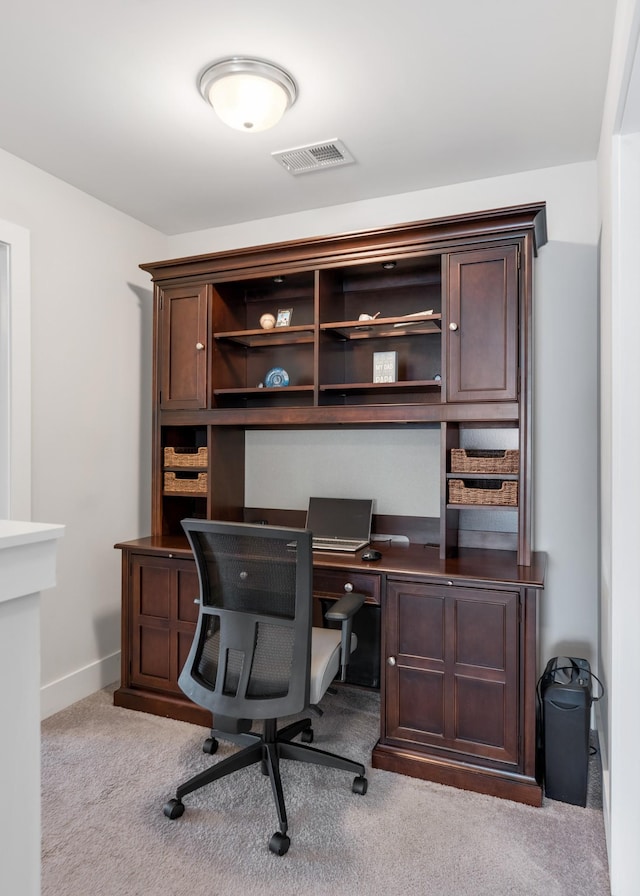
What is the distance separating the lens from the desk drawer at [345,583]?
8.01ft

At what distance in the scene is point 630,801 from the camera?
1.70 metres

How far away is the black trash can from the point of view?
2139 mm

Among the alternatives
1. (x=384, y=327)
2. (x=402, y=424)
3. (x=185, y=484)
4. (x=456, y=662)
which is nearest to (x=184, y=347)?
(x=185, y=484)

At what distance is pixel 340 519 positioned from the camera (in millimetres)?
3113

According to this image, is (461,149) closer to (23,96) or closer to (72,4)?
(72,4)

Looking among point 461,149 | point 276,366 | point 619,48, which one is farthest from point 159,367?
point 619,48

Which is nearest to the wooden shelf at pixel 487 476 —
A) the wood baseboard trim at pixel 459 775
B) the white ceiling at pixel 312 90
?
the wood baseboard trim at pixel 459 775

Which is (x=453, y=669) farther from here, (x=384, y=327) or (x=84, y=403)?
(x=84, y=403)

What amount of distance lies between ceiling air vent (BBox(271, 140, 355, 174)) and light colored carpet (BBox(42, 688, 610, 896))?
2.72m

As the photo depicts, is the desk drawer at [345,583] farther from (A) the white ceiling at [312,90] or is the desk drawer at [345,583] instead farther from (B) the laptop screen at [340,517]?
(A) the white ceiling at [312,90]

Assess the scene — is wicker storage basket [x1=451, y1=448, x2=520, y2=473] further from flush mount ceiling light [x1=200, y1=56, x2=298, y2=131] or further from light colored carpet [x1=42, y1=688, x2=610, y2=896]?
flush mount ceiling light [x1=200, y1=56, x2=298, y2=131]

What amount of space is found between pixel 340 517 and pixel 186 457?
906mm

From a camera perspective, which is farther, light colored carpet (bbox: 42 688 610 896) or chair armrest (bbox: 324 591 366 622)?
chair armrest (bbox: 324 591 366 622)

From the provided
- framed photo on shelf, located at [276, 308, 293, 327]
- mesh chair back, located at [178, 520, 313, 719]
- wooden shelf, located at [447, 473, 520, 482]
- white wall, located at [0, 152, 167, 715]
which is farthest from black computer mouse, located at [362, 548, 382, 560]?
white wall, located at [0, 152, 167, 715]
